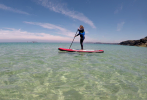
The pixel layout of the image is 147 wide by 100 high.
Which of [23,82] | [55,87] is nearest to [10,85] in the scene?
[23,82]

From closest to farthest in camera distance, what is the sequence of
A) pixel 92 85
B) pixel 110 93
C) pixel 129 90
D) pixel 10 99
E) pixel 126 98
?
pixel 10 99 < pixel 126 98 < pixel 110 93 < pixel 129 90 < pixel 92 85

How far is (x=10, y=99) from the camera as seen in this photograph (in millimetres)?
3018

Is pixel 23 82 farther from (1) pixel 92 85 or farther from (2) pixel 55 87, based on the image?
(1) pixel 92 85

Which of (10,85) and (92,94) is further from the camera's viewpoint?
(10,85)

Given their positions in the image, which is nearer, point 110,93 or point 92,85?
point 110,93

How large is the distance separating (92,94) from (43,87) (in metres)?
2.16

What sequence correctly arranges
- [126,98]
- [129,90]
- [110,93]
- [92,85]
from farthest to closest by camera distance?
[92,85], [129,90], [110,93], [126,98]

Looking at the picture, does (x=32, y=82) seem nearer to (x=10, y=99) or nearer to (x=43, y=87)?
(x=43, y=87)

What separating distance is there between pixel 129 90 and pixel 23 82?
5032 millimetres

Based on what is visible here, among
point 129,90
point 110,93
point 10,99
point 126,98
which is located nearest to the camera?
point 10,99

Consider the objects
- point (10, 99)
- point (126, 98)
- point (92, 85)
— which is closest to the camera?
point (10, 99)

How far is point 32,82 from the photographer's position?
170 inches

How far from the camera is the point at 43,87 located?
386 cm

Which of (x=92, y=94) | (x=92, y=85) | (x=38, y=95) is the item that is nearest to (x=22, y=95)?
(x=38, y=95)
